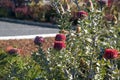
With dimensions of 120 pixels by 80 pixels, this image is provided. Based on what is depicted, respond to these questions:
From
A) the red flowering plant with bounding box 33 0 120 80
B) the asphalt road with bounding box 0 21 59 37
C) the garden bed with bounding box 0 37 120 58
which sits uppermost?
the red flowering plant with bounding box 33 0 120 80

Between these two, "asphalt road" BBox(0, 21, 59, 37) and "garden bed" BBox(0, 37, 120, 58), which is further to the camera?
"asphalt road" BBox(0, 21, 59, 37)

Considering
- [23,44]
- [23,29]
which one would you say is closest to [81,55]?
[23,44]

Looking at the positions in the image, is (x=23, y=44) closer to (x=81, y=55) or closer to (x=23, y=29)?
(x=23, y=29)

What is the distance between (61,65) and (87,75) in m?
0.34

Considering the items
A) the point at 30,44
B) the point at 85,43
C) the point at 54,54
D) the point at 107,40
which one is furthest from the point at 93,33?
the point at 30,44

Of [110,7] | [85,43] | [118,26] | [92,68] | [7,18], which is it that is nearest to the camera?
[92,68]

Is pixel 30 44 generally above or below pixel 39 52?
below

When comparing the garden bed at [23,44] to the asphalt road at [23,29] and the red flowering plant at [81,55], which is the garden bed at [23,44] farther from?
the red flowering plant at [81,55]

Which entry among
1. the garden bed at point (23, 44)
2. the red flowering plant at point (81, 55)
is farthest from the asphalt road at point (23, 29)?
the red flowering plant at point (81, 55)

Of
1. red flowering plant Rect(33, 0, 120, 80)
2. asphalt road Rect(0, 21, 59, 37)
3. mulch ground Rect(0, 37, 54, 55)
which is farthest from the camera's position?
asphalt road Rect(0, 21, 59, 37)

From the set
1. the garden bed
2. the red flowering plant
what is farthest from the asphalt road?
the red flowering plant

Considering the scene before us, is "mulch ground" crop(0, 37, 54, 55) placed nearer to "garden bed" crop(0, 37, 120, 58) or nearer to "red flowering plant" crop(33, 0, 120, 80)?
"garden bed" crop(0, 37, 120, 58)

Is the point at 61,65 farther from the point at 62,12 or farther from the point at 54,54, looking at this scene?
the point at 62,12

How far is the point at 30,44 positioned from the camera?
11.7m
